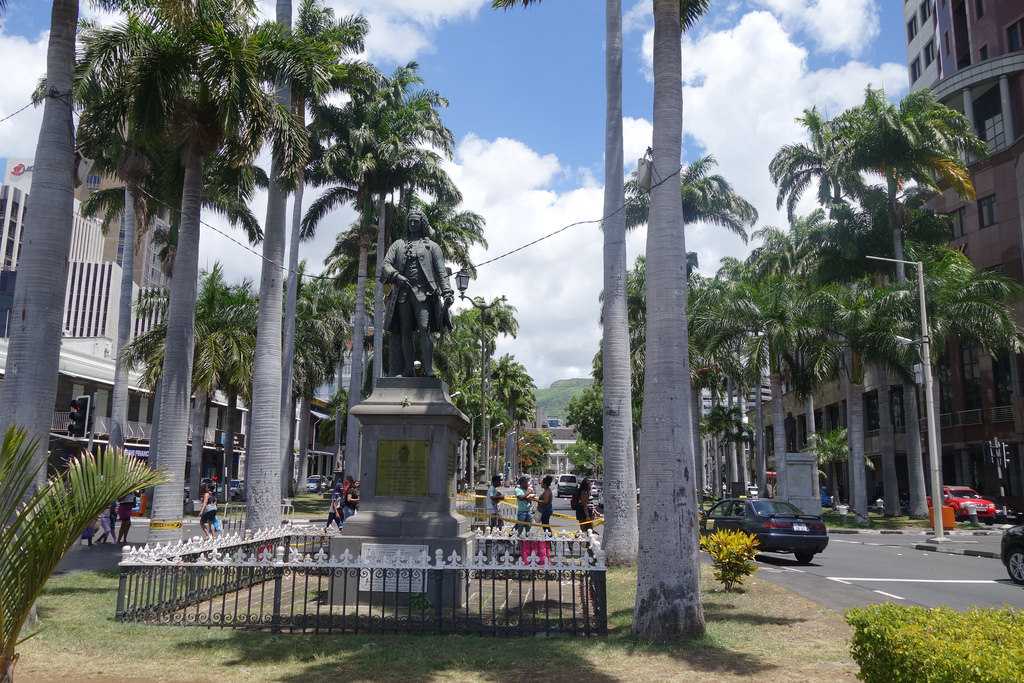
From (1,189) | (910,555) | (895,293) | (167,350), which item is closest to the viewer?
(167,350)

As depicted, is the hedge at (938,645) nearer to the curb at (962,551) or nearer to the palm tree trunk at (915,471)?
the curb at (962,551)

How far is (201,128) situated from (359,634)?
36.3 ft

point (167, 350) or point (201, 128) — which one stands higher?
point (201, 128)

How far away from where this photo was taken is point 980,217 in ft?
147

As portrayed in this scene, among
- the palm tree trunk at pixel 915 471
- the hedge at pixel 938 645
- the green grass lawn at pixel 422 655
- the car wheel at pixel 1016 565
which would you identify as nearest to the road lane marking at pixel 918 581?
the car wheel at pixel 1016 565

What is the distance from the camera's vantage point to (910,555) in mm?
21625

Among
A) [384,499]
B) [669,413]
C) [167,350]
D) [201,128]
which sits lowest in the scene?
[384,499]

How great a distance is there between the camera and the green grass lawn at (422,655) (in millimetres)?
7137

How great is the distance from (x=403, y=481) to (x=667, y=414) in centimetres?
406

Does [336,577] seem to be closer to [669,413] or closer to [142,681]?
[142,681]

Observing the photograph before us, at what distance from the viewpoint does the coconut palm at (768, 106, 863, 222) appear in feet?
121

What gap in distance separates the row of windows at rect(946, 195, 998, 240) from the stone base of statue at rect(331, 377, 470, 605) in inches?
1625

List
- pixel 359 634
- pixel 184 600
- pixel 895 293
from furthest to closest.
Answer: pixel 895 293, pixel 184 600, pixel 359 634

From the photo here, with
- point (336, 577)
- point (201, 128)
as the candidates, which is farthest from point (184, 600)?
point (201, 128)
